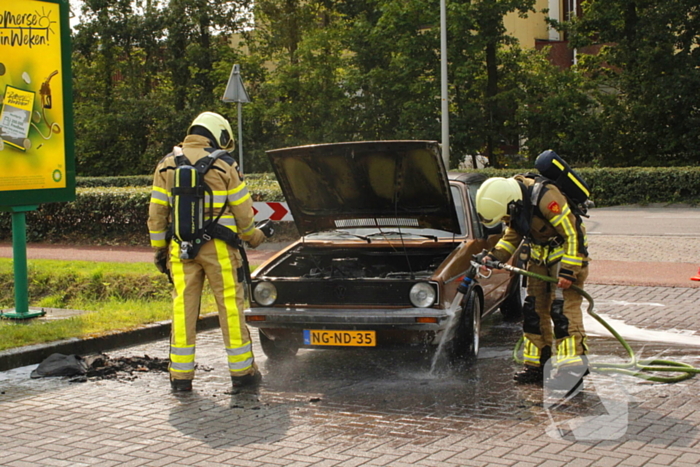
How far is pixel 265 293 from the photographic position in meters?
6.86

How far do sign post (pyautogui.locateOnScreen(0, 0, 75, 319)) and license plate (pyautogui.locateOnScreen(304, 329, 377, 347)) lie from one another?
379cm

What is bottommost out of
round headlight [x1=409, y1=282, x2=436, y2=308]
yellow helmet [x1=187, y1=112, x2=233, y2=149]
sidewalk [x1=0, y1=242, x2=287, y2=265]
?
sidewalk [x1=0, y1=242, x2=287, y2=265]

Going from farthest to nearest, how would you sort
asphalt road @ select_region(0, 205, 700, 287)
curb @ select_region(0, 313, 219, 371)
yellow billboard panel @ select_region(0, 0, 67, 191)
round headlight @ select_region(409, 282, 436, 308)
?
asphalt road @ select_region(0, 205, 700, 287), yellow billboard panel @ select_region(0, 0, 67, 191), curb @ select_region(0, 313, 219, 371), round headlight @ select_region(409, 282, 436, 308)

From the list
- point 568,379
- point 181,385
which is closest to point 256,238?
point 181,385

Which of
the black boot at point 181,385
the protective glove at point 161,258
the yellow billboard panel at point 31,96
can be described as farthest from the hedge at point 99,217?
the black boot at point 181,385

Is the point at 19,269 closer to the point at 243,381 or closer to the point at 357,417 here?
the point at 243,381

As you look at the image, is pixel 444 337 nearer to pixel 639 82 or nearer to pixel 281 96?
pixel 639 82

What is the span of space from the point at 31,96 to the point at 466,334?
5.33 metres

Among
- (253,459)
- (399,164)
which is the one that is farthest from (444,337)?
(253,459)

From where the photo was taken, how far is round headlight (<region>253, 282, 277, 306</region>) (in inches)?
269

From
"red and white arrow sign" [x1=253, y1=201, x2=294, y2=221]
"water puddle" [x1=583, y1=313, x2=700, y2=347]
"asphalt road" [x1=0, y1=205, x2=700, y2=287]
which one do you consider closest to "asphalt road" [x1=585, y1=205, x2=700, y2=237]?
"asphalt road" [x1=0, y1=205, x2=700, y2=287]

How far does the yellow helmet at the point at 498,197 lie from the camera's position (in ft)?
20.3

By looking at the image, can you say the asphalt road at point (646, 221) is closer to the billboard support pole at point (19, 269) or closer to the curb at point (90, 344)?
the curb at point (90, 344)

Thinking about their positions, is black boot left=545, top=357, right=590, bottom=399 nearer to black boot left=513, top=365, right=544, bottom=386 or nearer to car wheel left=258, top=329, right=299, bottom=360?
black boot left=513, top=365, right=544, bottom=386
